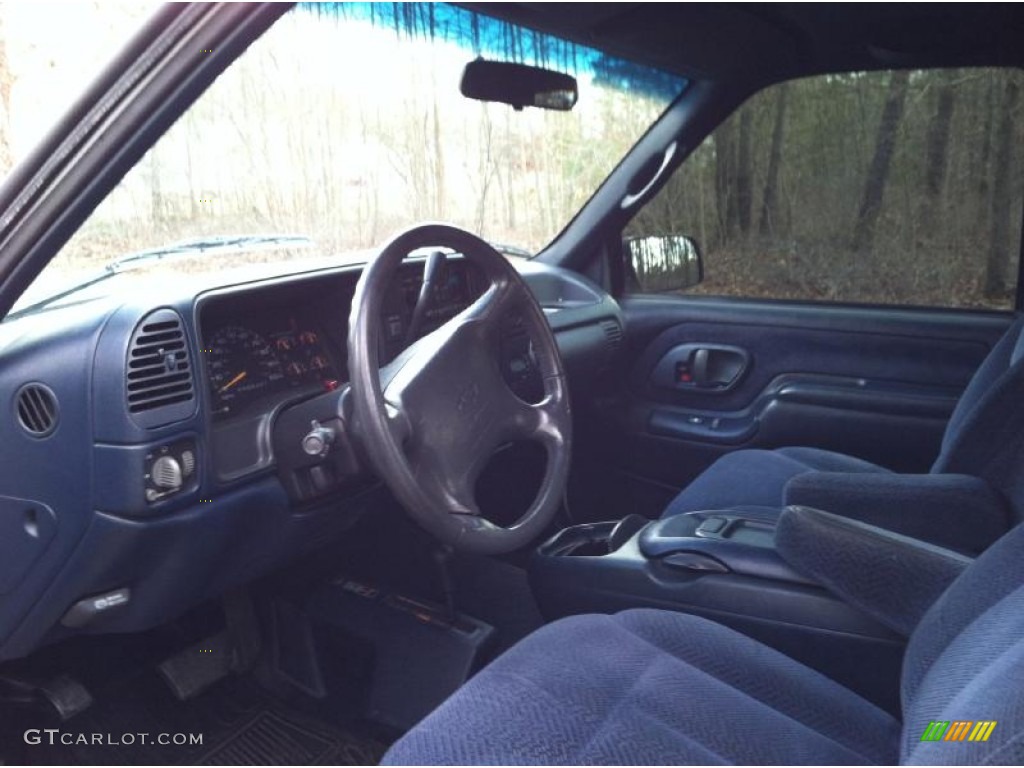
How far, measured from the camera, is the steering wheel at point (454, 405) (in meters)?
1.65

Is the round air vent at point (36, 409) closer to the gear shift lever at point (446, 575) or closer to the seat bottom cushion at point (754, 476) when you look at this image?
the gear shift lever at point (446, 575)

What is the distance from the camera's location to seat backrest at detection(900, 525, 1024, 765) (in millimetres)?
925

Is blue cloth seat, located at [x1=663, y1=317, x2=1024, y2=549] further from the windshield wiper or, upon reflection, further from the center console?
the windshield wiper

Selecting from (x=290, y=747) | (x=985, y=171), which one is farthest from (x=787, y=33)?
(x=290, y=747)

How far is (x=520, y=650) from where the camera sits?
63.0 inches

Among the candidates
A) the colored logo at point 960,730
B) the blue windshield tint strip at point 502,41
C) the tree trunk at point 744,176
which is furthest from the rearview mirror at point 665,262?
the colored logo at point 960,730

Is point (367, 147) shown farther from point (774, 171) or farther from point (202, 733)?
point (202, 733)

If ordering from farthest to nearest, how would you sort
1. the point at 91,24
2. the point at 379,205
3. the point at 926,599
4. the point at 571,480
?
the point at 571,480, the point at 379,205, the point at 926,599, the point at 91,24

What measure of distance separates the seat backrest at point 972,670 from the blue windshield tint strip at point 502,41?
5.60ft

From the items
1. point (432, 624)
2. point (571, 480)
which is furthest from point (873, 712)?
point (571, 480)

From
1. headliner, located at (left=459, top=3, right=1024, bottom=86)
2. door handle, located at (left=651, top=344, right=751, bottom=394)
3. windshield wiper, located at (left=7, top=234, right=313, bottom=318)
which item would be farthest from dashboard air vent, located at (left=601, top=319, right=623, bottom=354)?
windshield wiper, located at (left=7, top=234, right=313, bottom=318)

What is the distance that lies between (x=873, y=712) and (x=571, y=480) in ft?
5.74

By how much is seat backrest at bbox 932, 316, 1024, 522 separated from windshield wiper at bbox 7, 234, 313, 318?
1.54 meters

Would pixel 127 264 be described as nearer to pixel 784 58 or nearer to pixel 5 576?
pixel 5 576
